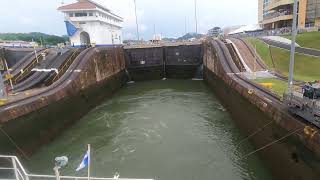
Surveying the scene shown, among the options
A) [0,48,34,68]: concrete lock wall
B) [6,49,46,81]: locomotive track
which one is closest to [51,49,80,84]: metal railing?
[6,49,46,81]: locomotive track

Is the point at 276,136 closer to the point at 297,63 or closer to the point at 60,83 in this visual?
the point at 297,63

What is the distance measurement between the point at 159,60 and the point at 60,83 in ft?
76.2

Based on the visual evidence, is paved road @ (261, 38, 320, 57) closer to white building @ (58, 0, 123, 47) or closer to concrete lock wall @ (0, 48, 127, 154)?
concrete lock wall @ (0, 48, 127, 154)

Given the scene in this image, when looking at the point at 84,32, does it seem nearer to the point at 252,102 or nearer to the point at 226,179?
the point at 252,102

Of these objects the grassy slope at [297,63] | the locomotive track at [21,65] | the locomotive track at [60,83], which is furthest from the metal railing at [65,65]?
the grassy slope at [297,63]

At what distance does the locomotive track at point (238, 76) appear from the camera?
15140 millimetres

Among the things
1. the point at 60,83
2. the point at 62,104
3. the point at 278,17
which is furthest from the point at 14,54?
the point at 278,17

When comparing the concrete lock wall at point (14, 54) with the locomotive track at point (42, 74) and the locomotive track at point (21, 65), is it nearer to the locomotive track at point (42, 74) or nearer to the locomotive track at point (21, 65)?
the locomotive track at point (21, 65)

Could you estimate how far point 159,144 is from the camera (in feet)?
57.1

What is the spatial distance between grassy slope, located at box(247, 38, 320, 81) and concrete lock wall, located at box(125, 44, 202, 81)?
13337mm

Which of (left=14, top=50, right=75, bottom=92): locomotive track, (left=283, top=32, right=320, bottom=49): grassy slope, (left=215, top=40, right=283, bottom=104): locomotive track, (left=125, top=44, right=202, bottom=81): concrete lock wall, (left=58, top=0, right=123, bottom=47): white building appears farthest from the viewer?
(left=58, top=0, right=123, bottom=47): white building

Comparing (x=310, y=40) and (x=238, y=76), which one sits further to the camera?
(x=310, y=40)

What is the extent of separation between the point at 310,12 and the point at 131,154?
49.4 m

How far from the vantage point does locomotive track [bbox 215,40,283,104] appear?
15140mm
